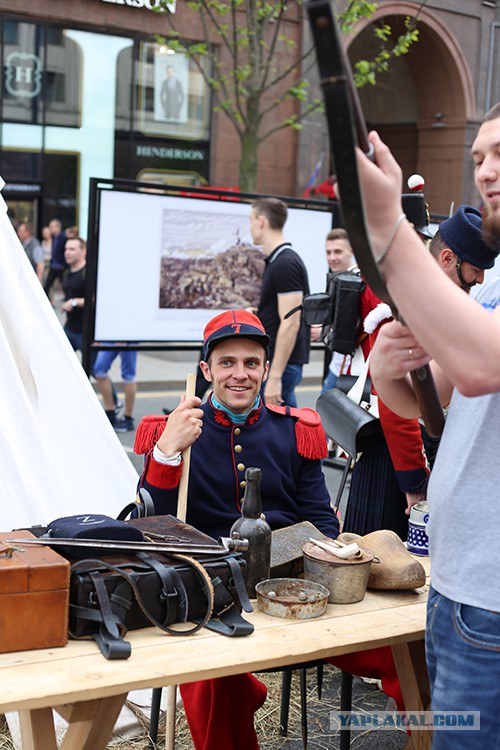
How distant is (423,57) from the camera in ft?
70.5

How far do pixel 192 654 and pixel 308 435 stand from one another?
1339 millimetres

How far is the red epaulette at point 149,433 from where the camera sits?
3234 mm

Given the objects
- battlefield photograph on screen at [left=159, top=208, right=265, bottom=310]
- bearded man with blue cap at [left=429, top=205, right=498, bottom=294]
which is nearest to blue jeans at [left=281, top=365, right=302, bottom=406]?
battlefield photograph on screen at [left=159, top=208, right=265, bottom=310]

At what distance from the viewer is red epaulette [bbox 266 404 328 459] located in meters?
3.42

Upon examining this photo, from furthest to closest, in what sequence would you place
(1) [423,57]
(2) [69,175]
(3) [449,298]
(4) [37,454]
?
1. (1) [423,57]
2. (2) [69,175]
3. (4) [37,454]
4. (3) [449,298]

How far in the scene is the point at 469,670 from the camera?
5.81 ft

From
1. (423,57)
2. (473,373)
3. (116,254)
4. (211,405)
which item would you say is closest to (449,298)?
(473,373)

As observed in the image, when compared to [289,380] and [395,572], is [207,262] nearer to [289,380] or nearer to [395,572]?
[289,380]

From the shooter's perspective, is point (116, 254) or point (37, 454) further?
point (116, 254)

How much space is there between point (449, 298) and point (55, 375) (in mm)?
3496

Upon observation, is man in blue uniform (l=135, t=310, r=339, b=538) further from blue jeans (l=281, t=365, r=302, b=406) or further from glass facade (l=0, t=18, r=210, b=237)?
glass facade (l=0, t=18, r=210, b=237)

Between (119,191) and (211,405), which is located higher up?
(119,191)

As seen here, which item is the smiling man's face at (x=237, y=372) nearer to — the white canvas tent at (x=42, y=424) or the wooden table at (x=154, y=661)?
the wooden table at (x=154, y=661)

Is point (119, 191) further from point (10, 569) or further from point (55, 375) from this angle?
point (10, 569)
